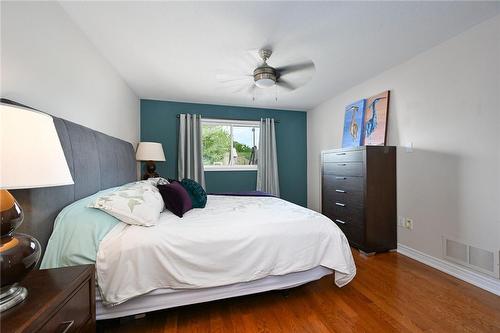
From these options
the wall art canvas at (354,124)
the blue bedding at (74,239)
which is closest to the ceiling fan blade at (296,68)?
the wall art canvas at (354,124)

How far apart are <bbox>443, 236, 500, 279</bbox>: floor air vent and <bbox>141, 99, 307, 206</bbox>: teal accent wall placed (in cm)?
268

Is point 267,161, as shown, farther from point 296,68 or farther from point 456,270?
point 456,270

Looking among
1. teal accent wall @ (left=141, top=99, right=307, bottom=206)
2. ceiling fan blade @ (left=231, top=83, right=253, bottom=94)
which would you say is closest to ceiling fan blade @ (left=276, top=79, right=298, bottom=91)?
ceiling fan blade @ (left=231, top=83, right=253, bottom=94)

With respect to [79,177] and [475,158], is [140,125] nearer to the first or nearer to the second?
[79,177]

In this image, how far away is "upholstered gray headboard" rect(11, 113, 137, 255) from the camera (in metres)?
1.10

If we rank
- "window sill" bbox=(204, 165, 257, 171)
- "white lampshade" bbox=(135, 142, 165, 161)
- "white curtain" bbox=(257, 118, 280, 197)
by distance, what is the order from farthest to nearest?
"white curtain" bbox=(257, 118, 280, 197) → "window sill" bbox=(204, 165, 257, 171) → "white lampshade" bbox=(135, 142, 165, 161)

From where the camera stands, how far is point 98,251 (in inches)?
47.8

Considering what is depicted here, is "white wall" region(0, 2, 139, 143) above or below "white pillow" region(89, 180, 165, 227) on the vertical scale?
above

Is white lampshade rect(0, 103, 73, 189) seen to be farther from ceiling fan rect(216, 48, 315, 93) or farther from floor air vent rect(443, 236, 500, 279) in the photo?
floor air vent rect(443, 236, 500, 279)

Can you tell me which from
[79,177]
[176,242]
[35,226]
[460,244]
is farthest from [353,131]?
[35,226]

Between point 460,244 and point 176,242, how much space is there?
2.54m

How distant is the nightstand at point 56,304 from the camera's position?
642 mm

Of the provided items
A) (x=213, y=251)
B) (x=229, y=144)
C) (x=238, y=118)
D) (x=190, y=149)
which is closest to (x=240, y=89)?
(x=238, y=118)

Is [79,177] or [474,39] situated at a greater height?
[474,39]
